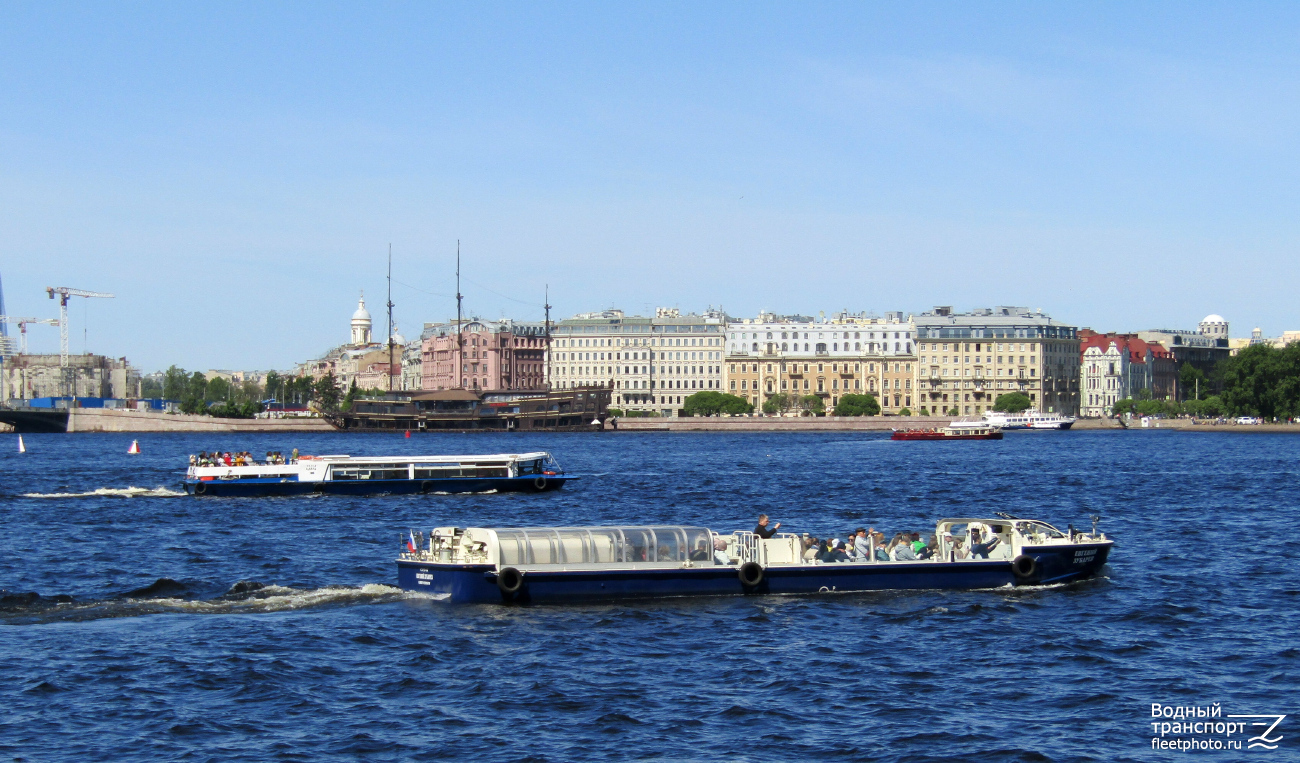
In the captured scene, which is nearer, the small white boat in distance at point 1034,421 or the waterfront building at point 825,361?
the small white boat in distance at point 1034,421

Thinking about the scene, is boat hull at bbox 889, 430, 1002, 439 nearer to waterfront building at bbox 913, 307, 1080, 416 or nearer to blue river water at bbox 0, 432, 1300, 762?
waterfront building at bbox 913, 307, 1080, 416

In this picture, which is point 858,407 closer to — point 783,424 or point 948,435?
point 783,424

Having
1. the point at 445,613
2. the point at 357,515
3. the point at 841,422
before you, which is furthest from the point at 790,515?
the point at 841,422

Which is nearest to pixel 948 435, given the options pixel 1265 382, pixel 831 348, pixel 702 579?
pixel 1265 382

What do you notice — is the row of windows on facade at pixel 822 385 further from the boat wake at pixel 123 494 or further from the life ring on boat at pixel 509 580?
the life ring on boat at pixel 509 580

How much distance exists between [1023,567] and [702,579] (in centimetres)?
660

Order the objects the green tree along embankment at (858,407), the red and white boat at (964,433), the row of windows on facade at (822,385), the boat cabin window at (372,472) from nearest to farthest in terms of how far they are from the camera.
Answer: the boat cabin window at (372,472)
the red and white boat at (964,433)
the green tree along embankment at (858,407)
the row of windows on facade at (822,385)

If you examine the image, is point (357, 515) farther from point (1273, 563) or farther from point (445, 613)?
point (1273, 563)

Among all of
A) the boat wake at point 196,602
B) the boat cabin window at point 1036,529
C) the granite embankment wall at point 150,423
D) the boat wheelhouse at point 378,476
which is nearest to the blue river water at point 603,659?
the boat wake at point 196,602

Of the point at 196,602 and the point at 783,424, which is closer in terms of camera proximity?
the point at 196,602

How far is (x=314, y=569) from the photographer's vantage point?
3459 centimetres

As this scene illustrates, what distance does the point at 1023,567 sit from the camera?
3008 cm

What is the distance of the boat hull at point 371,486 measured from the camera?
194 feet

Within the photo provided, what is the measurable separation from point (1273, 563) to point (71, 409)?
15300 cm
